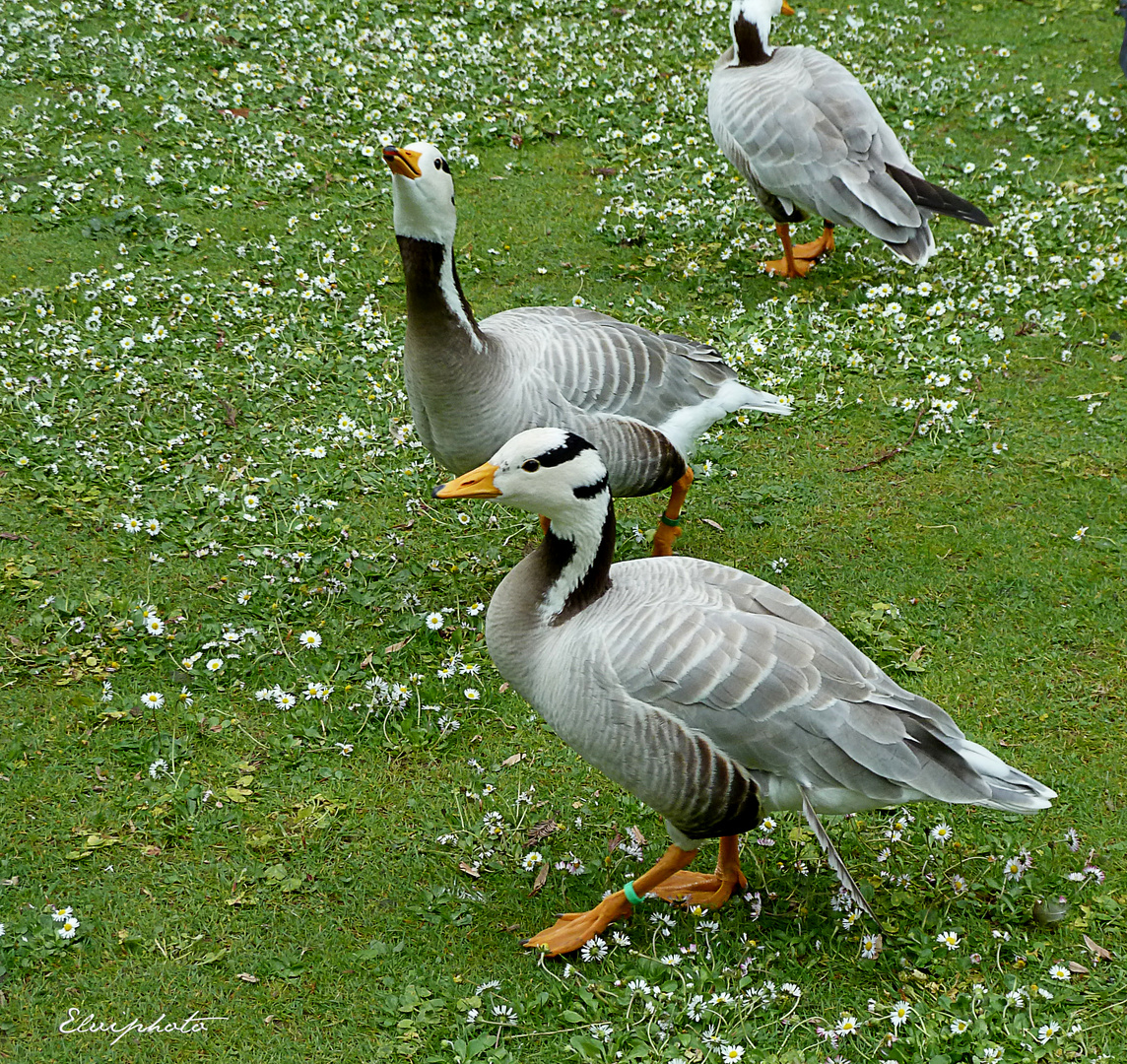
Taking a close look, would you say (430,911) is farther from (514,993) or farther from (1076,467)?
(1076,467)

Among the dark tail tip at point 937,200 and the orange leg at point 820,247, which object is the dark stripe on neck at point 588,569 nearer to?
the dark tail tip at point 937,200

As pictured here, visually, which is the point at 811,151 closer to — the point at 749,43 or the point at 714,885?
the point at 749,43

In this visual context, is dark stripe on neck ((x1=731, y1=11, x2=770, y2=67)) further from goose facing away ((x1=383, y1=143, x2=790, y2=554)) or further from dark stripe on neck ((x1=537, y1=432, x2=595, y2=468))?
dark stripe on neck ((x1=537, y1=432, x2=595, y2=468))

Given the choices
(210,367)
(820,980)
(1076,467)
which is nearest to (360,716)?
(820,980)

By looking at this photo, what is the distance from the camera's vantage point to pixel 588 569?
4309 mm

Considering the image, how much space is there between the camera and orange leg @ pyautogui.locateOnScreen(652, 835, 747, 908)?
4.45 m

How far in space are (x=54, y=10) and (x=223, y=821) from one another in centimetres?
1082

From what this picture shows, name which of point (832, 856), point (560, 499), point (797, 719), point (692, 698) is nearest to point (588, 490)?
point (560, 499)

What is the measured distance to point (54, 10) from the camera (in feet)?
39.6

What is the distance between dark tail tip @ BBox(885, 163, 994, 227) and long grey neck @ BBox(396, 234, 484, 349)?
448cm

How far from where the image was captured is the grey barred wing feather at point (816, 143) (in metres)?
8.26

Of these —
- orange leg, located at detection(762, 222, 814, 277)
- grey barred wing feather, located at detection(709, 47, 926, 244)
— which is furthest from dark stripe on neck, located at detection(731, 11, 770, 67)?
orange leg, located at detection(762, 222, 814, 277)
